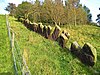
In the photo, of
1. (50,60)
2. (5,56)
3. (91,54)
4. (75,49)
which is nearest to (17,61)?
(50,60)

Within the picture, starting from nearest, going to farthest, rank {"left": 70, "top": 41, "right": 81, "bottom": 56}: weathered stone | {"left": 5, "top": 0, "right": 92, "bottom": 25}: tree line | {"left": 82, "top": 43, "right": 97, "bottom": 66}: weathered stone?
1. {"left": 82, "top": 43, "right": 97, "bottom": 66}: weathered stone
2. {"left": 70, "top": 41, "right": 81, "bottom": 56}: weathered stone
3. {"left": 5, "top": 0, "right": 92, "bottom": 25}: tree line

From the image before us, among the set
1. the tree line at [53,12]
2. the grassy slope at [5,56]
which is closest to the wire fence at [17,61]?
the grassy slope at [5,56]

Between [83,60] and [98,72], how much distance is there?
191cm

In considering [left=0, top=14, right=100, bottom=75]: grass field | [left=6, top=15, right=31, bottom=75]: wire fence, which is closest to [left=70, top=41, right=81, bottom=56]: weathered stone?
[left=0, top=14, right=100, bottom=75]: grass field

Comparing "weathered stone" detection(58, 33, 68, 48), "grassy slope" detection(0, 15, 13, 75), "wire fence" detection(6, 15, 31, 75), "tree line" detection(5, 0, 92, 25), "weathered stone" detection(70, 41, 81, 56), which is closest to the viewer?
"wire fence" detection(6, 15, 31, 75)

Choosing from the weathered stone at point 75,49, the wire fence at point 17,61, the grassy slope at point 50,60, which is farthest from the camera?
the weathered stone at point 75,49

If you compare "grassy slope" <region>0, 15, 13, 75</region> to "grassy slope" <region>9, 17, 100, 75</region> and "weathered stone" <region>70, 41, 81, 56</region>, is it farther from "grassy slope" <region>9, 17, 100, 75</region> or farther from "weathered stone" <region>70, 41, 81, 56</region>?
"weathered stone" <region>70, 41, 81, 56</region>

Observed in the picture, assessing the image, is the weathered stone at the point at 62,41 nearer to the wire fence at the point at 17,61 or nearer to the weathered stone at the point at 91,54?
the weathered stone at the point at 91,54

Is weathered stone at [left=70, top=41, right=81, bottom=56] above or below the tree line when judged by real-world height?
below

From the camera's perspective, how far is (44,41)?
28953mm

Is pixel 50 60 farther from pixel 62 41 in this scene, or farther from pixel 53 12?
pixel 53 12

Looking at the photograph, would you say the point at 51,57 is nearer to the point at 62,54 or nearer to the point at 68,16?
the point at 62,54

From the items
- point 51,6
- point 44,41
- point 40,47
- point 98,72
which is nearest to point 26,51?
point 40,47

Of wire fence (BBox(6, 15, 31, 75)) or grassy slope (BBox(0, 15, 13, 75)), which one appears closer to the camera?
wire fence (BBox(6, 15, 31, 75))
